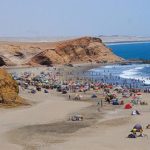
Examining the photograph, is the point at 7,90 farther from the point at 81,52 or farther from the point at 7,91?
the point at 81,52

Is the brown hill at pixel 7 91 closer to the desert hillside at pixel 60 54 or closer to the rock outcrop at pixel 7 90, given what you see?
the rock outcrop at pixel 7 90

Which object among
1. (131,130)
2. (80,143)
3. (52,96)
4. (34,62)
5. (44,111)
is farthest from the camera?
(34,62)

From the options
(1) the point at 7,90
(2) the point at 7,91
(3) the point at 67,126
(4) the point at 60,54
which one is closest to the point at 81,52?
(4) the point at 60,54

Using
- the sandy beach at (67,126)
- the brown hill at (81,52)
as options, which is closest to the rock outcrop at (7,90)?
the sandy beach at (67,126)

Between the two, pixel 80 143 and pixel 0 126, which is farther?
pixel 0 126

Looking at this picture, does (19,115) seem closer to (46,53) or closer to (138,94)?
(138,94)

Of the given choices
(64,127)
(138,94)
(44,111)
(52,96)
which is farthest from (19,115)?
(138,94)

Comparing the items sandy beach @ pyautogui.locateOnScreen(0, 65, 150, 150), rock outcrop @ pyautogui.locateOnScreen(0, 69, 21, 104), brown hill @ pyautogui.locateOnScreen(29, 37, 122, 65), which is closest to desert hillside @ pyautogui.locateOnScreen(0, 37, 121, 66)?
brown hill @ pyautogui.locateOnScreen(29, 37, 122, 65)

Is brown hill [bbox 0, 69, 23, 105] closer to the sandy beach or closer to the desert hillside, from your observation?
the sandy beach
